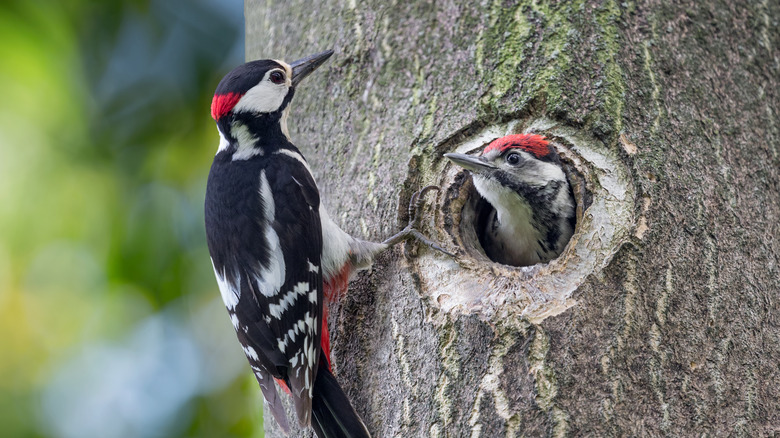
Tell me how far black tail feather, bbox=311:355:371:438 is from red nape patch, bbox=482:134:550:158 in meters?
0.97

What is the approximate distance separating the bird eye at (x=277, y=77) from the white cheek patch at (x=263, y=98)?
1 centimetres

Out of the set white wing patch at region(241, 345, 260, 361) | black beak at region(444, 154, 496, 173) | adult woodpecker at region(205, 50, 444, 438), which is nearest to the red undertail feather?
adult woodpecker at region(205, 50, 444, 438)

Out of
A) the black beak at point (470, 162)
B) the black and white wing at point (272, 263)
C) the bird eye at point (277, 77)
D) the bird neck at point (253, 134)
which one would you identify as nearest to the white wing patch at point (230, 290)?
the black and white wing at point (272, 263)

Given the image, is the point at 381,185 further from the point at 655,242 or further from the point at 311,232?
the point at 655,242

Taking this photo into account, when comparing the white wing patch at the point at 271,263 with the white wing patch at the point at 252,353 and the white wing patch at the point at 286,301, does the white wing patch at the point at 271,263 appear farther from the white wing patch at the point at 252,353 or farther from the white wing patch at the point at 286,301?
the white wing patch at the point at 252,353

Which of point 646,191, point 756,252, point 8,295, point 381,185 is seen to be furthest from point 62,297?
point 756,252

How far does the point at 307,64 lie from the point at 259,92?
24 centimetres

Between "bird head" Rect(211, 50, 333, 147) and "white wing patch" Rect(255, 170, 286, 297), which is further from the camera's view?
"bird head" Rect(211, 50, 333, 147)

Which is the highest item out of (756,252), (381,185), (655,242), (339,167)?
(339,167)

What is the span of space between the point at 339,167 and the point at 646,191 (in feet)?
3.50

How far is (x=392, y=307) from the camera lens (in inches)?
88.1

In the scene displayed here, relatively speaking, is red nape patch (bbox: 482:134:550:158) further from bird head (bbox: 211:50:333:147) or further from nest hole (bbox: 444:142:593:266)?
bird head (bbox: 211:50:333:147)

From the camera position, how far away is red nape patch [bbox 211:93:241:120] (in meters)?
2.73

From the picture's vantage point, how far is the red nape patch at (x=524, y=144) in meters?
2.37
